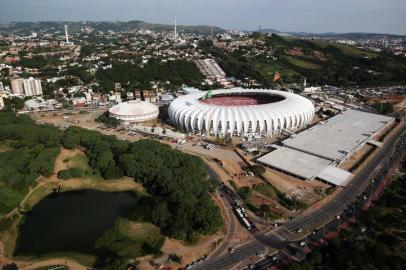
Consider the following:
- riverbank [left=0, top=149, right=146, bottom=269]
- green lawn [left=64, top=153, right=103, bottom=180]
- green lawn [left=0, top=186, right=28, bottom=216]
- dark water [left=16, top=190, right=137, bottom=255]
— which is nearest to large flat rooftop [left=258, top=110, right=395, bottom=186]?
riverbank [left=0, top=149, right=146, bottom=269]

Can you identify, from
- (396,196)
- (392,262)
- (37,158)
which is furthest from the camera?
(37,158)

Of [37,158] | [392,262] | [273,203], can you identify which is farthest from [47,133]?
[392,262]

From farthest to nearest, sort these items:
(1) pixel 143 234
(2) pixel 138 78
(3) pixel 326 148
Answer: (2) pixel 138 78 < (3) pixel 326 148 < (1) pixel 143 234

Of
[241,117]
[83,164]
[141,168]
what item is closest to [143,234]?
[141,168]

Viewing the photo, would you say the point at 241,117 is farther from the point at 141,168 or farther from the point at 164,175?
the point at 164,175

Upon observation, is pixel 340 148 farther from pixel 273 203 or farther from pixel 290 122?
pixel 273 203

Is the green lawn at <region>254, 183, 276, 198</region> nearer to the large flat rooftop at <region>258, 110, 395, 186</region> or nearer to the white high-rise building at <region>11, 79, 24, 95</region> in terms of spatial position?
the large flat rooftop at <region>258, 110, 395, 186</region>
